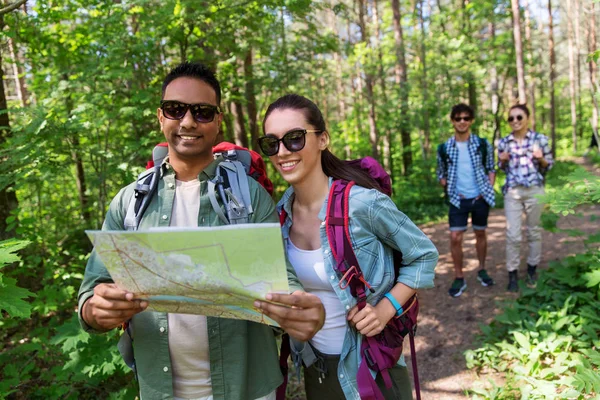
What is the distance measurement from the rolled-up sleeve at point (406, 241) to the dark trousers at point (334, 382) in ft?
1.57

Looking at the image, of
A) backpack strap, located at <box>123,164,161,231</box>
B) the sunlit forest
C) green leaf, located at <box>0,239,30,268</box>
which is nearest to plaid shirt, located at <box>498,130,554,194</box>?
the sunlit forest

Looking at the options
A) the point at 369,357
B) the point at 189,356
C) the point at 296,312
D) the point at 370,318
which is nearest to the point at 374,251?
the point at 370,318

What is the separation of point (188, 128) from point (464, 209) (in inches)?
171

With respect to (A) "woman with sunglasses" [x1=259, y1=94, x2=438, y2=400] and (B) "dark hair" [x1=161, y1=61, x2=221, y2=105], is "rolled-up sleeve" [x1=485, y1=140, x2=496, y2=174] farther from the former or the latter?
(B) "dark hair" [x1=161, y1=61, x2=221, y2=105]

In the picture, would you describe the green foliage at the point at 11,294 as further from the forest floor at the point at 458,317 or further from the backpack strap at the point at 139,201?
the forest floor at the point at 458,317

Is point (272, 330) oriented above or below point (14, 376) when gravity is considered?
above

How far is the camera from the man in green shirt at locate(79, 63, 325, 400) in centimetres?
162

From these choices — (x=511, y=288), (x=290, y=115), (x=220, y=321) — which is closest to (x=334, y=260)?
(x=220, y=321)

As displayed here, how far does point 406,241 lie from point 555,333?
292cm

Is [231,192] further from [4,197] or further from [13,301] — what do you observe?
[4,197]

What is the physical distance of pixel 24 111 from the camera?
3.48 meters

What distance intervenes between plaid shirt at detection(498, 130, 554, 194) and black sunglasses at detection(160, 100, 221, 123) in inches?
177

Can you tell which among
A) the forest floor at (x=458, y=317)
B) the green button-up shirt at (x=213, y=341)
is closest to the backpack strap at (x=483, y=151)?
the forest floor at (x=458, y=317)

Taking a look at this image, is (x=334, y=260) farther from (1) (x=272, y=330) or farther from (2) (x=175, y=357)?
(2) (x=175, y=357)
